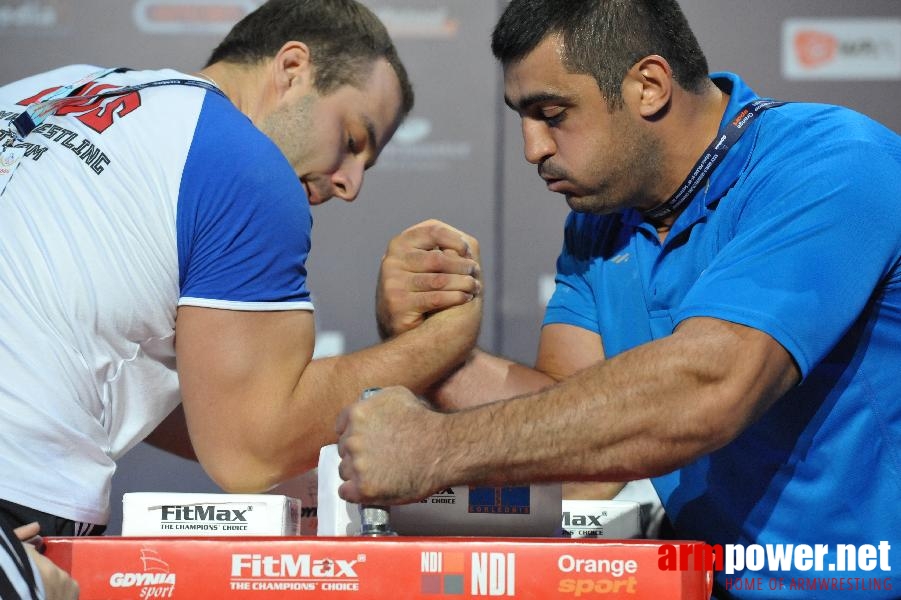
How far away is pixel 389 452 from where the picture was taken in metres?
1.13

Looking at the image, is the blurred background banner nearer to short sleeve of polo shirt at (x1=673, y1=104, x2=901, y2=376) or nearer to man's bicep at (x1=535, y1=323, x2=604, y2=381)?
man's bicep at (x1=535, y1=323, x2=604, y2=381)

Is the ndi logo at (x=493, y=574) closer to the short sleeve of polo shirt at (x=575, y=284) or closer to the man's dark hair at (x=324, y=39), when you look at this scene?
the short sleeve of polo shirt at (x=575, y=284)

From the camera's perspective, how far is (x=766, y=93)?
10.9 ft

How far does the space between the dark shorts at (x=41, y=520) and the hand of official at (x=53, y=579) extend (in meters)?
0.28

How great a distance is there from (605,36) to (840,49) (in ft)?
6.85

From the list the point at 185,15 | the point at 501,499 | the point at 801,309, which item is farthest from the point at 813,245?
the point at 185,15

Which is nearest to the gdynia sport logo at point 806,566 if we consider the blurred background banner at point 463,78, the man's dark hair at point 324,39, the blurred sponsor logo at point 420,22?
the man's dark hair at point 324,39

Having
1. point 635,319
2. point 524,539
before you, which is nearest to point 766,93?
→ point 635,319

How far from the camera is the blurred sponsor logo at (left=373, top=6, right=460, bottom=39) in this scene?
334cm

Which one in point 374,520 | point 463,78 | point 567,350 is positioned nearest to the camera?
point 374,520

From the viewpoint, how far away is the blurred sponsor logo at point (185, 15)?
132 inches

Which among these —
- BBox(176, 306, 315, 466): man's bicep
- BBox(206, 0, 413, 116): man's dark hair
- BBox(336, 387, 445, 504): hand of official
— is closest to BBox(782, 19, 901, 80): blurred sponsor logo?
BBox(206, 0, 413, 116): man's dark hair

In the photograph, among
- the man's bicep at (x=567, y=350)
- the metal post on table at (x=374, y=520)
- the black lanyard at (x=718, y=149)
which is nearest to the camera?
the metal post on table at (x=374, y=520)

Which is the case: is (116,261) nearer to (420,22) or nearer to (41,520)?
(41,520)
